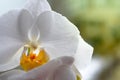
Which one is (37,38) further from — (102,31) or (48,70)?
(102,31)

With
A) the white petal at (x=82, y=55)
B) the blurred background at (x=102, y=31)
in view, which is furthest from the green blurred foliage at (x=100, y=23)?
the white petal at (x=82, y=55)

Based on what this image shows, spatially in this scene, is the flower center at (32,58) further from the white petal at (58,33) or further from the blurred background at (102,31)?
the blurred background at (102,31)

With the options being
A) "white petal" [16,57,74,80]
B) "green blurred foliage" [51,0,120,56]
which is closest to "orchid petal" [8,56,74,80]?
"white petal" [16,57,74,80]

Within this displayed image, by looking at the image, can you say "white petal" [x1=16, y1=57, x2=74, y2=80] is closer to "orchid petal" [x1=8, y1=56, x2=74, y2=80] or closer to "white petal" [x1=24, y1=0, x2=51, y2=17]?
"orchid petal" [x1=8, y1=56, x2=74, y2=80]

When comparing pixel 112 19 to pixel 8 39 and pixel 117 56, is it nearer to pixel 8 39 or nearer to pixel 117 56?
pixel 117 56

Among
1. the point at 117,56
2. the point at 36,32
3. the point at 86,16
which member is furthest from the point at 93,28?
the point at 36,32

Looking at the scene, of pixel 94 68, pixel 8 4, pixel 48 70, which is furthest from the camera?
pixel 94 68

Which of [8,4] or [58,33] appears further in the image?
[8,4]

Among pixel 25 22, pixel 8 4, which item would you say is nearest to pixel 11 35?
pixel 25 22
